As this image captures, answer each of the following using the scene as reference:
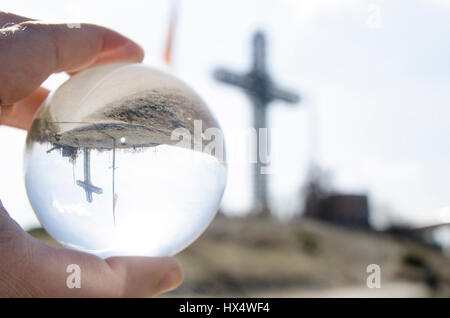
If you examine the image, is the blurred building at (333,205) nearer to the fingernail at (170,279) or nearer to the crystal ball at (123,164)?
the fingernail at (170,279)

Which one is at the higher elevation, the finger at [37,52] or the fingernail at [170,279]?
the finger at [37,52]

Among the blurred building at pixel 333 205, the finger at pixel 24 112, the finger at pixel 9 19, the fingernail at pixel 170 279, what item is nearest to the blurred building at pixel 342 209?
the blurred building at pixel 333 205

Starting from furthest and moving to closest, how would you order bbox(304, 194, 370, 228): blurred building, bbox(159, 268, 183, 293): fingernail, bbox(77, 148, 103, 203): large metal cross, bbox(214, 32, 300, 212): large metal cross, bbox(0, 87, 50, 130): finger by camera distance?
bbox(304, 194, 370, 228): blurred building, bbox(214, 32, 300, 212): large metal cross, bbox(0, 87, 50, 130): finger, bbox(159, 268, 183, 293): fingernail, bbox(77, 148, 103, 203): large metal cross

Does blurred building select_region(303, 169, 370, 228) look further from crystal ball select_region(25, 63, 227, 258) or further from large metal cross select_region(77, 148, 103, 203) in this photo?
large metal cross select_region(77, 148, 103, 203)

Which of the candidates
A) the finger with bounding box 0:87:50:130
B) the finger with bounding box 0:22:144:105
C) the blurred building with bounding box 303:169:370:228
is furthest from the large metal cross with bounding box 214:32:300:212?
the finger with bounding box 0:22:144:105
